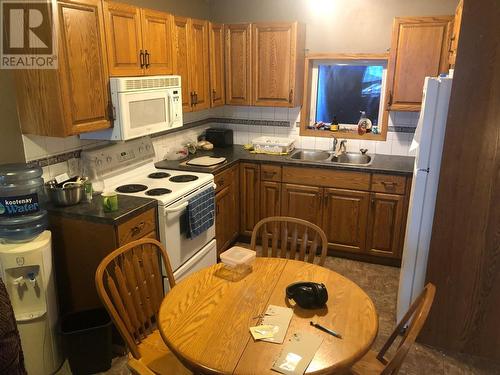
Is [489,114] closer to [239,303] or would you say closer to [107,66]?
[239,303]

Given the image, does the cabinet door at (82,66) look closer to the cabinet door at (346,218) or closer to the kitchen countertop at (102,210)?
the kitchen countertop at (102,210)

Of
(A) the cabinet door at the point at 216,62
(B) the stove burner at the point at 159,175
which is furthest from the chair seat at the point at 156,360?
(A) the cabinet door at the point at 216,62

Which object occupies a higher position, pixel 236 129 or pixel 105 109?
pixel 105 109

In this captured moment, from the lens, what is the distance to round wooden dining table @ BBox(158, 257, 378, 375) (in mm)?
1364

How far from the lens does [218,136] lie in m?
4.16

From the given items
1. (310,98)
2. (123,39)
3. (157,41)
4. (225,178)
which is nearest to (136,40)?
(123,39)

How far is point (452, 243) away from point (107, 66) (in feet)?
7.66

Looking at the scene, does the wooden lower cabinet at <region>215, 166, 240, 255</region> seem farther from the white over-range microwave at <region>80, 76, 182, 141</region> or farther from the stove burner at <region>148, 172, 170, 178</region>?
the white over-range microwave at <region>80, 76, 182, 141</region>

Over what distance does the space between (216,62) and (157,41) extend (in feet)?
3.17

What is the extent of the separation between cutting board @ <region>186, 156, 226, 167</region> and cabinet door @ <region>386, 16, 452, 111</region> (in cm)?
157

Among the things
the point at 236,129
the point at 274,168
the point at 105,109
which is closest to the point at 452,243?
the point at 274,168

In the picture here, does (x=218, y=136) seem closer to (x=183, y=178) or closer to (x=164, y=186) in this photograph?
(x=183, y=178)

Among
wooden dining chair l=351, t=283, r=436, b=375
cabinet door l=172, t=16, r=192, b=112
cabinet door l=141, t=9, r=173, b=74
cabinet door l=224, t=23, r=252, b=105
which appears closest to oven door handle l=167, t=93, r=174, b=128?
cabinet door l=141, t=9, r=173, b=74

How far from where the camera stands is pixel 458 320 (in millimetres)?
2455
